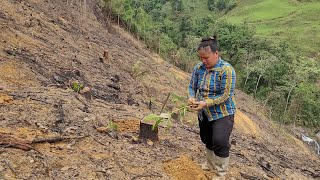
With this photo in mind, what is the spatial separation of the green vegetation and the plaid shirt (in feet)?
58.9

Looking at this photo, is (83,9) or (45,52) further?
(83,9)

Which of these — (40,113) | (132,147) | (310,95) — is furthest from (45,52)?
(310,95)

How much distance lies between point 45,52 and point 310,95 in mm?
20944

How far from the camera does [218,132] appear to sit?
147 inches

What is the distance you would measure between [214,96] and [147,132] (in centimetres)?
123

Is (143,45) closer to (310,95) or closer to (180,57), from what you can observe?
(180,57)

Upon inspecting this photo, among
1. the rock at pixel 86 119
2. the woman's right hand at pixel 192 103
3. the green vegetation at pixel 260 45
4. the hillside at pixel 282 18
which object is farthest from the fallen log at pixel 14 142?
the hillside at pixel 282 18

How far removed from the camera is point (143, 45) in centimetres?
2262

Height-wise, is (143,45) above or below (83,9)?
below

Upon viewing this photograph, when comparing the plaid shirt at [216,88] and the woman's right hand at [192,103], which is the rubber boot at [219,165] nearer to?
the plaid shirt at [216,88]

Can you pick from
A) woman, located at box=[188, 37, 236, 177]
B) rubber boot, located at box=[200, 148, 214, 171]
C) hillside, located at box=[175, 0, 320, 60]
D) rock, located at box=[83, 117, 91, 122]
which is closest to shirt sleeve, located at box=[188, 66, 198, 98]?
woman, located at box=[188, 37, 236, 177]

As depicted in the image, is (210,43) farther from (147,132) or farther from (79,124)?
(79,124)

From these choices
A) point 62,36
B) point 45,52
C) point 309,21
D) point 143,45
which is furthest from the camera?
point 309,21

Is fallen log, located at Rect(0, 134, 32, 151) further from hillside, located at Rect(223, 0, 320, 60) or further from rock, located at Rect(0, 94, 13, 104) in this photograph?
hillside, located at Rect(223, 0, 320, 60)
